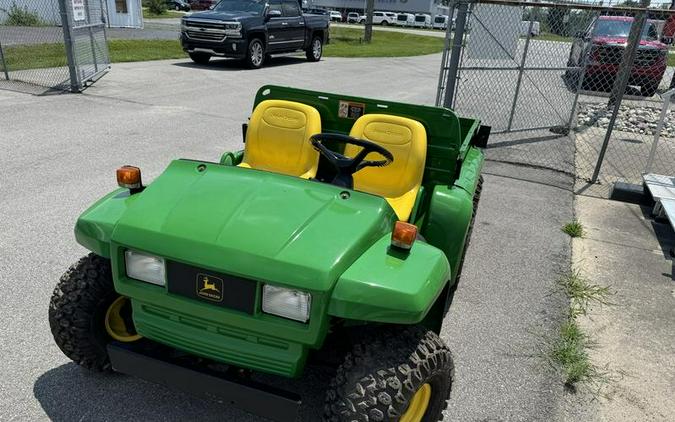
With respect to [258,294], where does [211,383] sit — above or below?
below

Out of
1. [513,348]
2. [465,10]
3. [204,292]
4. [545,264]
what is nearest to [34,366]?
[204,292]

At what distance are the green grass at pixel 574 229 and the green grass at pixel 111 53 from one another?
11.2 m

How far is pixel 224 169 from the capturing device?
105 inches

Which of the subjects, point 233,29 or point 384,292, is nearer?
point 384,292

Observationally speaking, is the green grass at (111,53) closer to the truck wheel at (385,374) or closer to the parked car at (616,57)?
the parked car at (616,57)

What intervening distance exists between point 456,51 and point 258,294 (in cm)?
571

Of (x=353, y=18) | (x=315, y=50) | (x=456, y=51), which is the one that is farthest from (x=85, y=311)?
(x=353, y=18)

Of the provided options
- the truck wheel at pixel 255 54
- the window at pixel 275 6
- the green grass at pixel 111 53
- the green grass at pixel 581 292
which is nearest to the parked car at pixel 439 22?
the green grass at pixel 111 53

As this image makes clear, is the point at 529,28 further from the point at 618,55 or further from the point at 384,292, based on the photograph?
the point at 384,292

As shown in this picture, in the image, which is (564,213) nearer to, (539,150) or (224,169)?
(539,150)

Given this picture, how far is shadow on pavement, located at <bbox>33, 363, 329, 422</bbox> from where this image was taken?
2576 mm

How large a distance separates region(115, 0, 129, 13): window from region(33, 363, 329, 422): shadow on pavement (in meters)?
25.1

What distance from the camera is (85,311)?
2.55m

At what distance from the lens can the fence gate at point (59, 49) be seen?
954 centimetres
